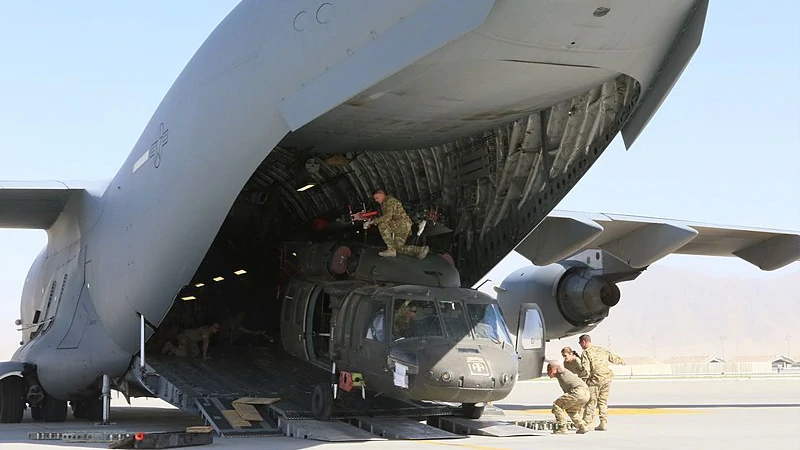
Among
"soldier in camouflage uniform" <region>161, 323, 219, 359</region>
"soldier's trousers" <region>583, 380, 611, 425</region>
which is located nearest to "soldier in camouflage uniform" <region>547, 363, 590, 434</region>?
"soldier's trousers" <region>583, 380, 611, 425</region>

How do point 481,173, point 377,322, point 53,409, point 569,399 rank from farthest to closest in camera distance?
point 53,409
point 481,173
point 569,399
point 377,322

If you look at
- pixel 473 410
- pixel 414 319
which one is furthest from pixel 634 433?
pixel 414 319

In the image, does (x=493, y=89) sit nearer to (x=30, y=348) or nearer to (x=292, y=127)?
(x=292, y=127)

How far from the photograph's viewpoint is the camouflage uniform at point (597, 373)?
1289cm

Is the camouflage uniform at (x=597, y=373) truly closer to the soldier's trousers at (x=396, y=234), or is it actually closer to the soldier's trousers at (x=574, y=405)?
the soldier's trousers at (x=574, y=405)

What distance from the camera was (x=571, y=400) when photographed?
12.4 meters

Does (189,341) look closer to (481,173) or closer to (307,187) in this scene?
(307,187)

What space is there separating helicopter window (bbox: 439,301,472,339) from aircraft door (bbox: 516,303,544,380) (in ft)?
4.32

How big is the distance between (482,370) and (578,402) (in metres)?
1.79

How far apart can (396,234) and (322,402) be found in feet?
8.23

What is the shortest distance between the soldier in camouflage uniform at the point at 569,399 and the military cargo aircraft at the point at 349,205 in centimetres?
76

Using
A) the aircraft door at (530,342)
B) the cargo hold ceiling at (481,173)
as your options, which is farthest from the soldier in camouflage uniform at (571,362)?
the cargo hold ceiling at (481,173)

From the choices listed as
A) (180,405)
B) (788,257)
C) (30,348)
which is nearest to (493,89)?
(180,405)

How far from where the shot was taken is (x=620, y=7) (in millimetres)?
9070
